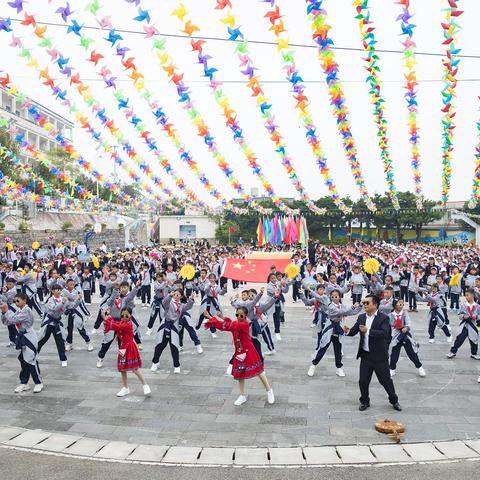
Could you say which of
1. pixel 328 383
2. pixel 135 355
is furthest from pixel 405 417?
pixel 135 355

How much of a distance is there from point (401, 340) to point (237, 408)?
3270 mm

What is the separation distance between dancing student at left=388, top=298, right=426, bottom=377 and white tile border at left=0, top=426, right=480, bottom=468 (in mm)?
2595

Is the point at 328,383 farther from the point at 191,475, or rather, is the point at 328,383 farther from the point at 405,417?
the point at 191,475

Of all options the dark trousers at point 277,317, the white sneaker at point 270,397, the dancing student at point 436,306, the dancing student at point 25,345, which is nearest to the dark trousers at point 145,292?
the dark trousers at point 277,317

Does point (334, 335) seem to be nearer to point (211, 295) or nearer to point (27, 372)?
point (211, 295)

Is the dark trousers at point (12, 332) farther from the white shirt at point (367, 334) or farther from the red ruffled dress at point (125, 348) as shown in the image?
the white shirt at point (367, 334)

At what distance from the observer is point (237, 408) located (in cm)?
668

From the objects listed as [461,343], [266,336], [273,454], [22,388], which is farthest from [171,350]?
[461,343]

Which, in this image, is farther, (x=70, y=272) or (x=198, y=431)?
(x=70, y=272)

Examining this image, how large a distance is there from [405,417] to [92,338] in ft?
25.0

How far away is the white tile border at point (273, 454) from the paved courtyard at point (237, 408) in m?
0.19

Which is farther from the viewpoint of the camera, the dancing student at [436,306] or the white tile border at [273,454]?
the dancing student at [436,306]

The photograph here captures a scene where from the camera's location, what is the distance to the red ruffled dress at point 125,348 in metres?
7.06

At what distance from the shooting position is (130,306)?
967cm
